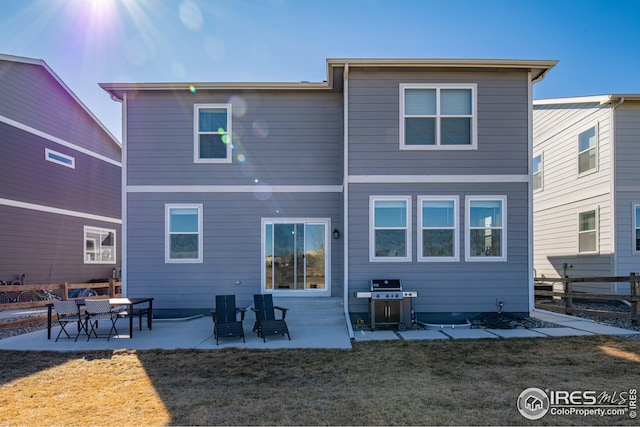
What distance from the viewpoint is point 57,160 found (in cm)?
1466

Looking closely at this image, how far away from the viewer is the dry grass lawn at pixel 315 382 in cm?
396

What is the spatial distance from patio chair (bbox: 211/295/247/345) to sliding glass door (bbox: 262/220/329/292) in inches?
82.6

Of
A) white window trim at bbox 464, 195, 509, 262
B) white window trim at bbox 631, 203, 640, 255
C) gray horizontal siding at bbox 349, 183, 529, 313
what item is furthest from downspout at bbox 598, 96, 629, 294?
white window trim at bbox 464, 195, 509, 262

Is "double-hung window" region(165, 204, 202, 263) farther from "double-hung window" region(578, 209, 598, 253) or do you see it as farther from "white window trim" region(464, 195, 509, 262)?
"double-hung window" region(578, 209, 598, 253)

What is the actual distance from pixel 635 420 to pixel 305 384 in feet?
10.7

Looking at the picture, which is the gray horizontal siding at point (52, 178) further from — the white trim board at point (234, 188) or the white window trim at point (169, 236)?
the white window trim at point (169, 236)

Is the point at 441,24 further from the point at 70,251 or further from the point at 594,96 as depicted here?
the point at 70,251

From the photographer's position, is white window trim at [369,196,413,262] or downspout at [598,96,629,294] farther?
downspout at [598,96,629,294]

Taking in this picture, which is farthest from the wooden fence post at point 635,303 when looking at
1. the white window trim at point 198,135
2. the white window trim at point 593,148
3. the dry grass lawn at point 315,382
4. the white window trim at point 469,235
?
the white window trim at point 198,135

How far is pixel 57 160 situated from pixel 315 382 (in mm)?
13887

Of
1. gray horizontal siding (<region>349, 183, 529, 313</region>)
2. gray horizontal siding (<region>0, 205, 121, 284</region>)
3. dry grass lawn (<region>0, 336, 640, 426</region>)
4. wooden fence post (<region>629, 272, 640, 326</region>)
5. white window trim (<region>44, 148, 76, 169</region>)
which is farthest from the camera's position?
white window trim (<region>44, 148, 76, 169</region>)

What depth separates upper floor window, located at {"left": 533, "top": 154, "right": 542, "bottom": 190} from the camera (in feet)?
50.3

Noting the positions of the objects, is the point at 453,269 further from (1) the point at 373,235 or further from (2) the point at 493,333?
(1) the point at 373,235

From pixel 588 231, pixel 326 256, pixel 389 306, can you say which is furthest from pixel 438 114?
pixel 588 231
